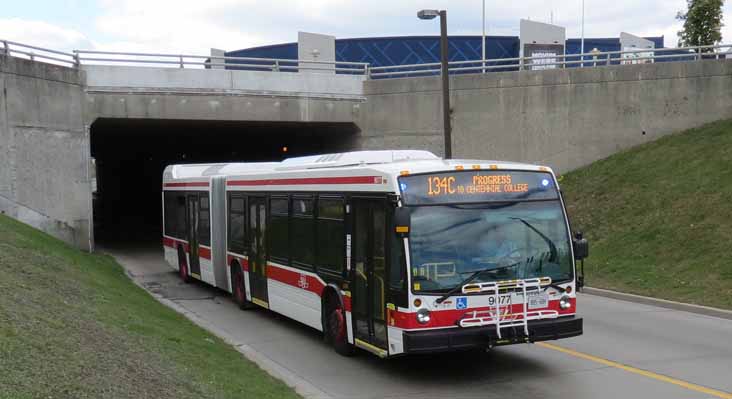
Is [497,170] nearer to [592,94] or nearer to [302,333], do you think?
[302,333]

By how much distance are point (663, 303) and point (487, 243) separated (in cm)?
725

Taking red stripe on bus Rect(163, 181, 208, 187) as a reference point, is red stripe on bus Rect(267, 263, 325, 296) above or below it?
below

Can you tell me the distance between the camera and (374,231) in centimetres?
955

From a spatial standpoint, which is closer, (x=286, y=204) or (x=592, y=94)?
(x=286, y=204)

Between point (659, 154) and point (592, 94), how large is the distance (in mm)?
3927

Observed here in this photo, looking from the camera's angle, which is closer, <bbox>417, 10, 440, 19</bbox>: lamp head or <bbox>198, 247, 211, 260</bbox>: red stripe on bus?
<bbox>198, 247, 211, 260</bbox>: red stripe on bus

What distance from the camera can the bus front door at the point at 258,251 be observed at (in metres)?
14.0

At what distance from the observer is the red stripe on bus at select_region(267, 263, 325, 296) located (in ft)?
37.7

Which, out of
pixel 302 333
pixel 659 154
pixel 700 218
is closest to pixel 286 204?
pixel 302 333

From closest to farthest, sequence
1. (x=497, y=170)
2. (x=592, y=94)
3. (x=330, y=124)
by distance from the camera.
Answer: (x=497, y=170) → (x=592, y=94) → (x=330, y=124)

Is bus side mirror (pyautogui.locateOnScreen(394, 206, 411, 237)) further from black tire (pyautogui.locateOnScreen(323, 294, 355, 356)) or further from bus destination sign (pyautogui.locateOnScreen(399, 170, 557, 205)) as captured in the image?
black tire (pyautogui.locateOnScreen(323, 294, 355, 356))

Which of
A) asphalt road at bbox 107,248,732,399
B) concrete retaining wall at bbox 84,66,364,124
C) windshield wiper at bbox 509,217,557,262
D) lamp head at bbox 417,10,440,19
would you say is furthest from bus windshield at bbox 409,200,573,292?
concrete retaining wall at bbox 84,66,364,124

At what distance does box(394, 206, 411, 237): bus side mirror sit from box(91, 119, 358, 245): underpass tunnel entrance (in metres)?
21.1

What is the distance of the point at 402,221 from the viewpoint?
8.73 metres
